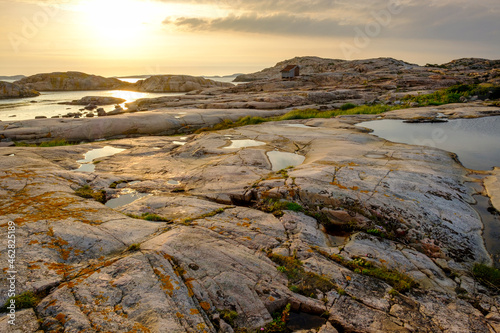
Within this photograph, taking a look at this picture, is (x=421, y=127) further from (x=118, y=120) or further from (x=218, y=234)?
(x=118, y=120)

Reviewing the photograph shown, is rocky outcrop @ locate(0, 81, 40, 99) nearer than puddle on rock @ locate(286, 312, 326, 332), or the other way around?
puddle on rock @ locate(286, 312, 326, 332)

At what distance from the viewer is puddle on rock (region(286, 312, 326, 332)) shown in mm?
5310

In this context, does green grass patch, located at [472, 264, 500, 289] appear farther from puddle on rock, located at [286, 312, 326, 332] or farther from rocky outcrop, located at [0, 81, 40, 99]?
rocky outcrop, located at [0, 81, 40, 99]

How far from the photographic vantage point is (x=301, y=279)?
20.7ft

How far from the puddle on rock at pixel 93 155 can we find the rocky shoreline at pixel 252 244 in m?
0.55

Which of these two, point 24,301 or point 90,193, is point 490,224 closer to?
point 24,301

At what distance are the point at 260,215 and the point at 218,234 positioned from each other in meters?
1.93

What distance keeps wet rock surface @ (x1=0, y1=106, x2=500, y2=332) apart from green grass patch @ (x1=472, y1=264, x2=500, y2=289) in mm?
257

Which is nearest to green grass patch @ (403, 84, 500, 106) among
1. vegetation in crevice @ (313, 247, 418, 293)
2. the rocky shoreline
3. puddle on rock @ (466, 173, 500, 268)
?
the rocky shoreline

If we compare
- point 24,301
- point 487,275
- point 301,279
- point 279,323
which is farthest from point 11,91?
point 487,275

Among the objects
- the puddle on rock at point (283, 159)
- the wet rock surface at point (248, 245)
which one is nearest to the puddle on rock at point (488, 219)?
the wet rock surface at point (248, 245)

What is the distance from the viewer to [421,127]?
2131 centimetres

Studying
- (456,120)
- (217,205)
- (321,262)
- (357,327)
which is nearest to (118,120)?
(217,205)

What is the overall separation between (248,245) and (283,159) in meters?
7.99
